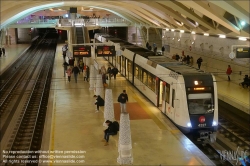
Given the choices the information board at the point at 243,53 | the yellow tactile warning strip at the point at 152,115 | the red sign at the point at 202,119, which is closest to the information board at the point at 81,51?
the yellow tactile warning strip at the point at 152,115

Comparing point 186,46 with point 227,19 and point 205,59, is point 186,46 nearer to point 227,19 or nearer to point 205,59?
point 205,59

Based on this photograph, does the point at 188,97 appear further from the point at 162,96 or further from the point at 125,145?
the point at 125,145

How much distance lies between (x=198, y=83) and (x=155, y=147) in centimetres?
317

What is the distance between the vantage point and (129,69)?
24641 mm

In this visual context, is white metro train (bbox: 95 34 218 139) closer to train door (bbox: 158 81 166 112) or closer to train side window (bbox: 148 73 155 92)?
train door (bbox: 158 81 166 112)

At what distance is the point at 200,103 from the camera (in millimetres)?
13797

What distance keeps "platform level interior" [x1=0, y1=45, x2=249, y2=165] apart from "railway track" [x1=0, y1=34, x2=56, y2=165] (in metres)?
0.69

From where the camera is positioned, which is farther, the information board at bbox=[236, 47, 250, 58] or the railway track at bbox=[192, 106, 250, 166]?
the information board at bbox=[236, 47, 250, 58]

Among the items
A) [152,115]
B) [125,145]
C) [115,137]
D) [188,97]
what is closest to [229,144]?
[188,97]

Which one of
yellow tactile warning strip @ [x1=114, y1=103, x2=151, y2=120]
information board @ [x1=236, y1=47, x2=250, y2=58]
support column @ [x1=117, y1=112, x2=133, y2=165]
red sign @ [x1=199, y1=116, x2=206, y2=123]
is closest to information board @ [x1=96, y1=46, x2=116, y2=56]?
yellow tactile warning strip @ [x1=114, y1=103, x2=151, y2=120]

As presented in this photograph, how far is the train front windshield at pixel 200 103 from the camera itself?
13.7m

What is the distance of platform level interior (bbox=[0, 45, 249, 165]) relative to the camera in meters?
11.6

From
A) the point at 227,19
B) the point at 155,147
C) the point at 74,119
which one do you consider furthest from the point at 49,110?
the point at 227,19

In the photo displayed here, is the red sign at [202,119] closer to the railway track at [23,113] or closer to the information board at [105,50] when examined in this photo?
the railway track at [23,113]
